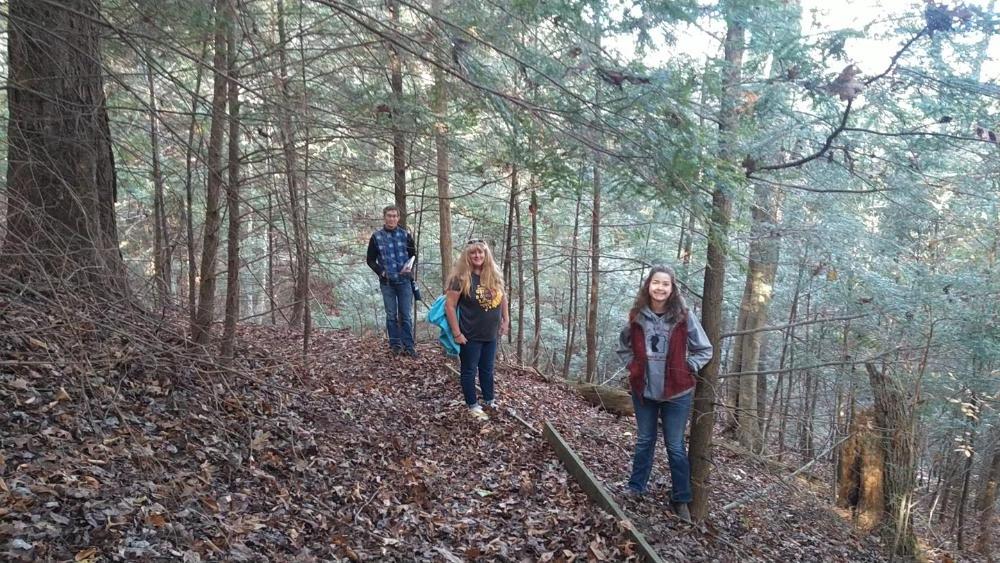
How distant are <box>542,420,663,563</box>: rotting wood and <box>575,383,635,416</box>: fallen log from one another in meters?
3.00

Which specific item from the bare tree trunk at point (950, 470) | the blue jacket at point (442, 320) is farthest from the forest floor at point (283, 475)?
the bare tree trunk at point (950, 470)

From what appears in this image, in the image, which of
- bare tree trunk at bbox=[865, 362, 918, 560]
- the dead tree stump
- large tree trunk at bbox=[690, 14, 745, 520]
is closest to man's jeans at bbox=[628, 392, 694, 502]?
large tree trunk at bbox=[690, 14, 745, 520]

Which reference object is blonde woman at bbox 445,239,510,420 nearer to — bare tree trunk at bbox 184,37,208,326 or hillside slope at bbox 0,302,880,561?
hillside slope at bbox 0,302,880,561

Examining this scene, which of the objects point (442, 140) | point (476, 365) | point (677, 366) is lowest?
point (476, 365)

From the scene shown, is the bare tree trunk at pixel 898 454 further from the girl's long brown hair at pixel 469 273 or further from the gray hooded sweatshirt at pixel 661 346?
the girl's long brown hair at pixel 469 273

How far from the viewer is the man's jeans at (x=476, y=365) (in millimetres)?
6047

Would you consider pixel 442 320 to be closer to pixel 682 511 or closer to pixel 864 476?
pixel 682 511

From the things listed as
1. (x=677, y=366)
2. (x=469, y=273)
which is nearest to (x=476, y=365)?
(x=469, y=273)

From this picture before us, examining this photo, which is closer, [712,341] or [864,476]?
[712,341]

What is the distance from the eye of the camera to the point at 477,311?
5.94 metres

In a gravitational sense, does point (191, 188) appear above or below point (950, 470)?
above

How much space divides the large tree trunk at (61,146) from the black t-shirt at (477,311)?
9.66ft

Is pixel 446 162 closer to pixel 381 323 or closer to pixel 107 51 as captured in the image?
pixel 107 51

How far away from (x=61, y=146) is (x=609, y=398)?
7382mm
